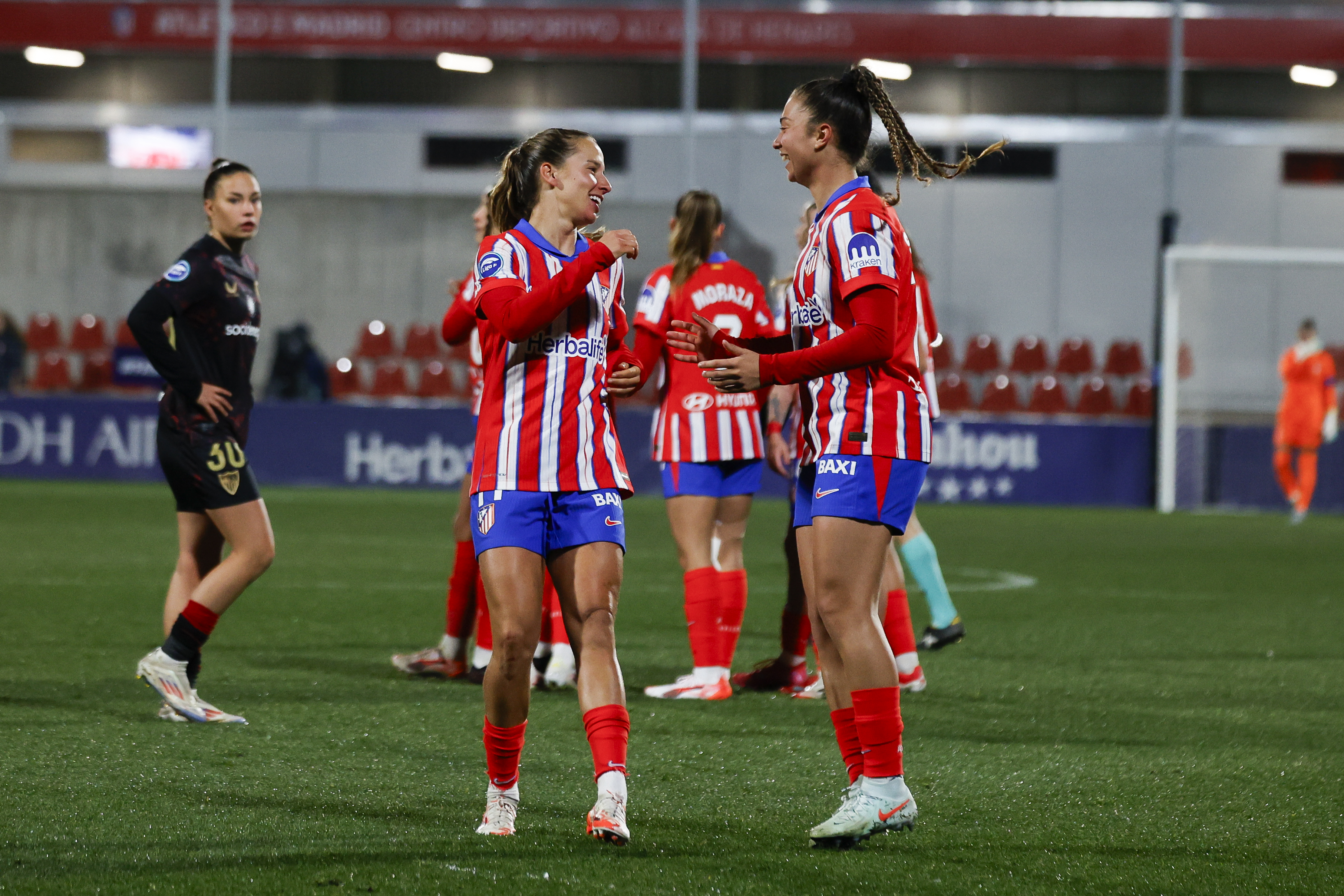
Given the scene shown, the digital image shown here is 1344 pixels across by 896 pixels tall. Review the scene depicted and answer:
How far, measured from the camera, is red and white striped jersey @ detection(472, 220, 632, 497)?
3557 mm

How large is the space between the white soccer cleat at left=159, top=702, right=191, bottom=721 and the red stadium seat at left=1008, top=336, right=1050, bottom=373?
1750 centimetres

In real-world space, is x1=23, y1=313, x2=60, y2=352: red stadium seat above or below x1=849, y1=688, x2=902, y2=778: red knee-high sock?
above

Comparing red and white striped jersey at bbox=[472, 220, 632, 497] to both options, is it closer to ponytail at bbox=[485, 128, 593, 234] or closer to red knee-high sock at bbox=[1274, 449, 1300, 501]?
ponytail at bbox=[485, 128, 593, 234]

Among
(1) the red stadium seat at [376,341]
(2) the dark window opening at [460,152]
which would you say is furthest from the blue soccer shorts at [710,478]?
(2) the dark window opening at [460,152]

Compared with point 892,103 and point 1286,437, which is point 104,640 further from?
point 1286,437

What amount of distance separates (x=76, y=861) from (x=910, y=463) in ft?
6.51

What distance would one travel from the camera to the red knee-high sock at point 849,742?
3693 millimetres

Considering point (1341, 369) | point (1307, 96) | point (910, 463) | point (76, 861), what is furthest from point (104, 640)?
point (1307, 96)

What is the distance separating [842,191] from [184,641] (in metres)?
2.68

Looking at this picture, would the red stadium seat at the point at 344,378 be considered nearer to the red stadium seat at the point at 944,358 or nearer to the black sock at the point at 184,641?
the red stadium seat at the point at 944,358

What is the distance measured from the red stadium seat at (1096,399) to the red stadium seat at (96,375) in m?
11.8

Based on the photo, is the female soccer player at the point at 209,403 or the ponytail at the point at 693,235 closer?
the female soccer player at the point at 209,403

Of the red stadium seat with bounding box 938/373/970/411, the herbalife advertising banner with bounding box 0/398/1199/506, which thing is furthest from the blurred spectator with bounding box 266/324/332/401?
the red stadium seat with bounding box 938/373/970/411

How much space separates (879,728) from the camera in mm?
3570
